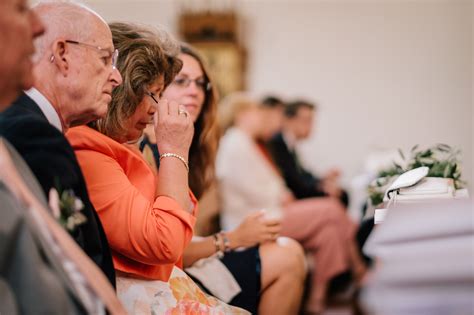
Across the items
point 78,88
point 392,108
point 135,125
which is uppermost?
point 78,88

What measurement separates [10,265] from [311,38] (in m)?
7.62

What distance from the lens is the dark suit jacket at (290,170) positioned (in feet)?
20.4

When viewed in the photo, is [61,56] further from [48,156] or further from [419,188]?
[419,188]

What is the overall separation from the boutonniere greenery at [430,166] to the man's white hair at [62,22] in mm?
1056

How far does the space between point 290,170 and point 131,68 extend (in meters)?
4.33

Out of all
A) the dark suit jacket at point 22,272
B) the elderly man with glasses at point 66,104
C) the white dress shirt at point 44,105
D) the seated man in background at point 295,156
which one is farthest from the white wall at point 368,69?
the dark suit jacket at point 22,272

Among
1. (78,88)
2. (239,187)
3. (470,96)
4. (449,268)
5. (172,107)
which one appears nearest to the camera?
(449,268)

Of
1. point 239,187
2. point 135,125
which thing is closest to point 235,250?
point 135,125

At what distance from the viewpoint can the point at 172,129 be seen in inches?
75.4

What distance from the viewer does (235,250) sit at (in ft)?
8.24

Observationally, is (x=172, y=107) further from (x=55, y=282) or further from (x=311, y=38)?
(x=311, y=38)

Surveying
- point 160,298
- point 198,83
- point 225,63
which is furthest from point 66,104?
point 225,63

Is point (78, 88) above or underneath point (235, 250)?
above

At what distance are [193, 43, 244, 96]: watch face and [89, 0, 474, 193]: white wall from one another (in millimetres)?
288
